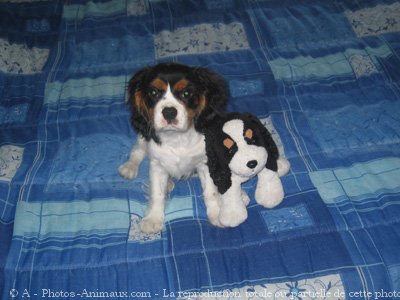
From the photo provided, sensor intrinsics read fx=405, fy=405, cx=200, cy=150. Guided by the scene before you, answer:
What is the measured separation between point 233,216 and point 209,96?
550mm

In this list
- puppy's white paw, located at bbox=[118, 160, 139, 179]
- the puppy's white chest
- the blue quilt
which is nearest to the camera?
the blue quilt

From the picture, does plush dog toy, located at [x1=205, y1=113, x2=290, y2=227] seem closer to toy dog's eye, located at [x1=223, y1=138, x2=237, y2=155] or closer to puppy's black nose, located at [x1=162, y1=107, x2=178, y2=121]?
toy dog's eye, located at [x1=223, y1=138, x2=237, y2=155]

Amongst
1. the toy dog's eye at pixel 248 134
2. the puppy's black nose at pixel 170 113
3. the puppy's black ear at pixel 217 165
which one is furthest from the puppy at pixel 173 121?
the toy dog's eye at pixel 248 134

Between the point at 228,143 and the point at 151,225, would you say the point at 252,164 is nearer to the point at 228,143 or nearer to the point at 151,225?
the point at 228,143

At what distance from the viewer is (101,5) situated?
3125 mm

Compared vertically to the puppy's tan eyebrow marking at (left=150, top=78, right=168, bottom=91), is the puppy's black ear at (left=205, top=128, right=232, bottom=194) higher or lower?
→ lower

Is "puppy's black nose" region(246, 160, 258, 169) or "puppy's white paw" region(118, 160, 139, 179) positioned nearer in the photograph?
"puppy's black nose" region(246, 160, 258, 169)

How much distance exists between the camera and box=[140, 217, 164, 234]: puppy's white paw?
1.70 metres

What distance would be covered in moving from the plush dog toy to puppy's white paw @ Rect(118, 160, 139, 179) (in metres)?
0.46

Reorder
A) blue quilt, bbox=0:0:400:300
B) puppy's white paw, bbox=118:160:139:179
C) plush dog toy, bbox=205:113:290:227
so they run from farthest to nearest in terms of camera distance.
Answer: puppy's white paw, bbox=118:160:139:179, plush dog toy, bbox=205:113:290:227, blue quilt, bbox=0:0:400:300

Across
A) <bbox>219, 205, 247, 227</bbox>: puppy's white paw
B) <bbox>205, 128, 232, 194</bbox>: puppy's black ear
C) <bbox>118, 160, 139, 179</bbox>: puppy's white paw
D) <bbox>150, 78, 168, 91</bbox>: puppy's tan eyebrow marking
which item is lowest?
<bbox>219, 205, 247, 227</bbox>: puppy's white paw

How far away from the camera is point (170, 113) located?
1.64 meters

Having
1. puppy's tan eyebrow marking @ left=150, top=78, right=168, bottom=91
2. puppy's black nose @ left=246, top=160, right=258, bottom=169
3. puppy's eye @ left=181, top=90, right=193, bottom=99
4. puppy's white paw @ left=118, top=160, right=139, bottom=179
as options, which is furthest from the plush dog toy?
puppy's white paw @ left=118, top=160, right=139, bottom=179

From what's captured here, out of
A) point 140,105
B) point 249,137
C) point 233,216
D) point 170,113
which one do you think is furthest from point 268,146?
point 140,105
